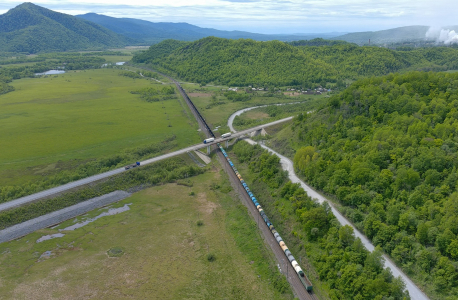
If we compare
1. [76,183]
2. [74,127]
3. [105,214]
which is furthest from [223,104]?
[105,214]

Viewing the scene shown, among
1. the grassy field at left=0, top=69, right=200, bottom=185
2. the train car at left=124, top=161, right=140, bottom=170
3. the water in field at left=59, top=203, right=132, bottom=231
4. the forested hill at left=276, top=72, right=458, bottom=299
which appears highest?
the forested hill at left=276, top=72, right=458, bottom=299

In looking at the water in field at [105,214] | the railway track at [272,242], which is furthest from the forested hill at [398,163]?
the water in field at [105,214]

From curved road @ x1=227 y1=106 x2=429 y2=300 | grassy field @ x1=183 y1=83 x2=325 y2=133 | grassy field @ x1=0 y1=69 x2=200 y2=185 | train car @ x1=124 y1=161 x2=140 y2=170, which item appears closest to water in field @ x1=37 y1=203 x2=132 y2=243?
train car @ x1=124 y1=161 x2=140 y2=170

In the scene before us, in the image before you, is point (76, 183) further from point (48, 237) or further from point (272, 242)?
point (272, 242)

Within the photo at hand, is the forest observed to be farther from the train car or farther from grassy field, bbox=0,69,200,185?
grassy field, bbox=0,69,200,185

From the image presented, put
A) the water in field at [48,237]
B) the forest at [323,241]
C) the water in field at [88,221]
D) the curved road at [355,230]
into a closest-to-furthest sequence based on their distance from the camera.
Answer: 1. the curved road at [355,230]
2. the forest at [323,241]
3. the water in field at [48,237]
4. the water in field at [88,221]

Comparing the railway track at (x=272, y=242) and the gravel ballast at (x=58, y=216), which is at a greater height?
the railway track at (x=272, y=242)

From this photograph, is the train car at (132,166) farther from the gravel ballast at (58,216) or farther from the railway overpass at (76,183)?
the gravel ballast at (58,216)

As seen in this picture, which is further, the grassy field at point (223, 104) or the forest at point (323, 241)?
the grassy field at point (223, 104)
